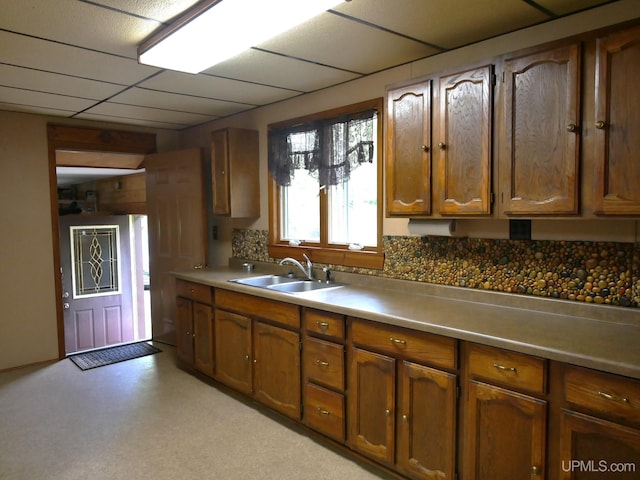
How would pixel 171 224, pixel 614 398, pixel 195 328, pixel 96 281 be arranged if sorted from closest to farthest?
1. pixel 614 398
2. pixel 195 328
3. pixel 171 224
4. pixel 96 281

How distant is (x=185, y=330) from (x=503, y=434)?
9.33 ft

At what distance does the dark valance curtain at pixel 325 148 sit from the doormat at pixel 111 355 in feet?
7.41

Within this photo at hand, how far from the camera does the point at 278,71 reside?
9.95ft

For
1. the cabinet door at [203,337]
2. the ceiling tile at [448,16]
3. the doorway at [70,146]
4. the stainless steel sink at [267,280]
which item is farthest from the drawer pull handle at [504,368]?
the doorway at [70,146]

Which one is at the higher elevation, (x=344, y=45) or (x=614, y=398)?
(x=344, y=45)

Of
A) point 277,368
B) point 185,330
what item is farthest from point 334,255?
point 185,330

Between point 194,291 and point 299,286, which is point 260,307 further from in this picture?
point 194,291

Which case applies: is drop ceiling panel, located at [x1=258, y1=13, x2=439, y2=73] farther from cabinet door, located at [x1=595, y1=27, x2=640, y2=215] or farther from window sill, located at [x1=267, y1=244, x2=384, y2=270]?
window sill, located at [x1=267, y1=244, x2=384, y2=270]

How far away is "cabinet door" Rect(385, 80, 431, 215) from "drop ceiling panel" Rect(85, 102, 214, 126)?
2.41m

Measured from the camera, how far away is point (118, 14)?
214 centimetres

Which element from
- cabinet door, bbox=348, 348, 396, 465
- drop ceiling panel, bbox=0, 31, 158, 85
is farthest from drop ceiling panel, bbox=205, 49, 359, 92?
cabinet door, bbox=348, 348, 396, 465

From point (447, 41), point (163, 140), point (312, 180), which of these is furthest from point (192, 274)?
point (447, 41)

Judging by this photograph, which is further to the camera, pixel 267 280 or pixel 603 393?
pixel 267 280

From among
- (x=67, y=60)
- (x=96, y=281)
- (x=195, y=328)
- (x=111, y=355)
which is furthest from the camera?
(x=96, y=281)
